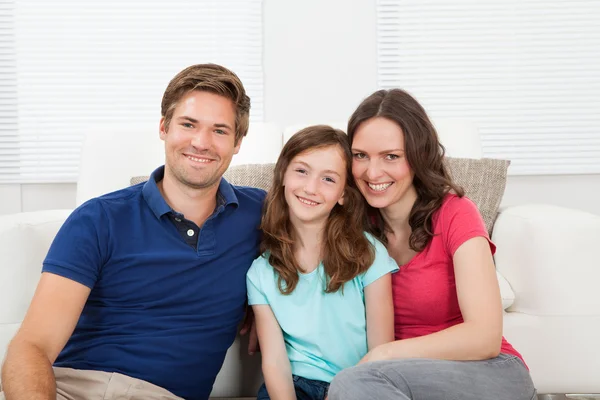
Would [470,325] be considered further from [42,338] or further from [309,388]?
[42,338]

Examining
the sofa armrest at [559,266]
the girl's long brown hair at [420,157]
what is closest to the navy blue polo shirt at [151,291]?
the girl's long brown hair at [420,157]

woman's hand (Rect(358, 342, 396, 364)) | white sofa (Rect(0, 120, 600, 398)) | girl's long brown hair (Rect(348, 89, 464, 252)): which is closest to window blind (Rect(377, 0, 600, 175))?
A: white sofa (Rect(0, 120, 600, 398))

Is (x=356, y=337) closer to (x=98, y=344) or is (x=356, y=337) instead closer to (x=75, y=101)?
(x=98, y=344)

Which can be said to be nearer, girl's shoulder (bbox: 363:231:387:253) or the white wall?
girl's shoulder (bbox: 363:231:387:253)

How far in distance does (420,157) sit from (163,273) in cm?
67

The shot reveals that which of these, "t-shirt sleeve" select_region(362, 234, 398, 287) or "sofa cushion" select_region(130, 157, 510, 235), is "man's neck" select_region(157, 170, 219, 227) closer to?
"t-shirt sleeve" select_region(362, 234, 398, 287)

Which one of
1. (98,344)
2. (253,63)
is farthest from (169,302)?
(253,63)

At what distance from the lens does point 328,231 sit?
1641 mm

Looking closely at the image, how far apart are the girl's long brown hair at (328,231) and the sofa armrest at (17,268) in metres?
0.60

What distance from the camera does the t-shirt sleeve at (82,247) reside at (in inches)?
54.3

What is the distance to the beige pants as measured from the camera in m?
1.41

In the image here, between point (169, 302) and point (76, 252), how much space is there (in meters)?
0.24

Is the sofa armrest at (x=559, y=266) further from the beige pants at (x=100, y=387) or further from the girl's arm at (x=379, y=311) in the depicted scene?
the beige pants at (x=100, y=387)

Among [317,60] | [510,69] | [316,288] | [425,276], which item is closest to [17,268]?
[316,288]
